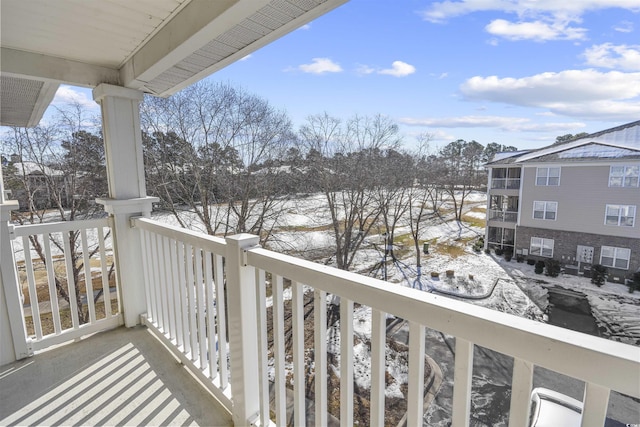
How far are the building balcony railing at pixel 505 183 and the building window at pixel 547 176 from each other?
604 millimetres

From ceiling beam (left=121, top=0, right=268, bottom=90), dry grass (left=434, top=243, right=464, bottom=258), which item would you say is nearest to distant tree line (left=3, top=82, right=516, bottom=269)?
dry grass (left=434, top=243, right=464, bottom=258)

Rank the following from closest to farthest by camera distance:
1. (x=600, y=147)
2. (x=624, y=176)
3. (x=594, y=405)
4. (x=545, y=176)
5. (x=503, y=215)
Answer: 1. (x=594, y=405)
2. (x=600, y=147)
3. (x=624, y=176)
4. (x=545, y=176)
5. (x=503, y=215)

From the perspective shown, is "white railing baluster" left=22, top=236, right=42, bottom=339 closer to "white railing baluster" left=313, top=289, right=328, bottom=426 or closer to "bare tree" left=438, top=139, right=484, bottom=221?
"white railing baluster" left=313, top=289, right=328, bottom=426

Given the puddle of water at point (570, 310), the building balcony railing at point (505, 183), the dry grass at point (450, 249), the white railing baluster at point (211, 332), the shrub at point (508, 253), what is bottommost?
the dry grass at point (450, 249)

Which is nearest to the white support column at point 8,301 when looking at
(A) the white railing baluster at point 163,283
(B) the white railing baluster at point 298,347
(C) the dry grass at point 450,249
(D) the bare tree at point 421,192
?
(A) the white railing baluster at point 163,283

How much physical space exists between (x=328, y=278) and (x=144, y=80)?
195 cm

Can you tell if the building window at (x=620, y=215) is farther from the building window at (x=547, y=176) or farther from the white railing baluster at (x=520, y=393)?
the white railing baluster at (x=520, y=393)

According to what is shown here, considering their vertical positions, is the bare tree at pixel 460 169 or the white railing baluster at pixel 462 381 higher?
the bare tree at pixel 460 169

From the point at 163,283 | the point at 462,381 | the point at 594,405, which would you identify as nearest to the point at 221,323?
the point at 163,283

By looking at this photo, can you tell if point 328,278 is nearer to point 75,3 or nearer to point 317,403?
point 317,403

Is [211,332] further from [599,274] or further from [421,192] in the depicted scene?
[421,192]

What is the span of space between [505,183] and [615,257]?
1.77 meters

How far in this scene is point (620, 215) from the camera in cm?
356

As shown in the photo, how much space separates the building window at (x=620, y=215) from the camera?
11.4 ft
